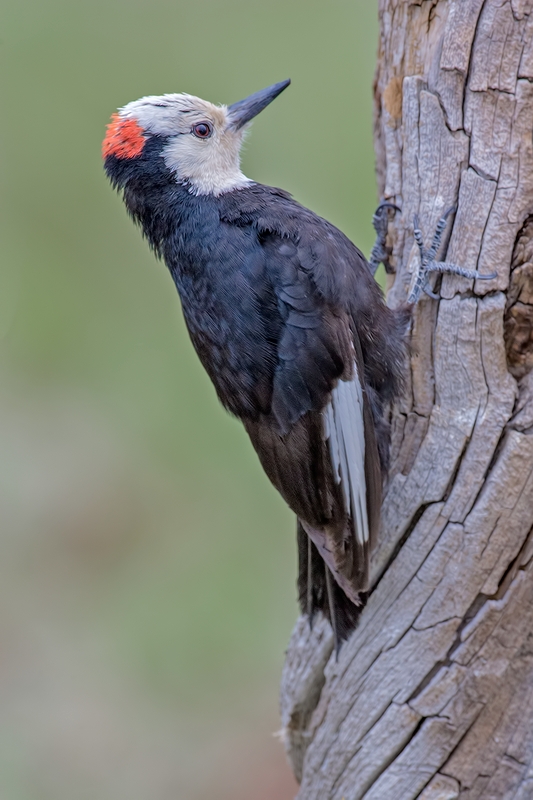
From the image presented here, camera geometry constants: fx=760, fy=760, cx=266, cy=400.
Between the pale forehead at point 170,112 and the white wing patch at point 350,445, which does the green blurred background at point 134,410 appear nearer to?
the pale forehead at point 170,112

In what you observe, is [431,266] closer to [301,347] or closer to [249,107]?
[301,347]

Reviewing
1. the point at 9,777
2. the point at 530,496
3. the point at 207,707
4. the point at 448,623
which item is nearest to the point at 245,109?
the point at 530,496

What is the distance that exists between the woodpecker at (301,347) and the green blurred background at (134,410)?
1.87 m

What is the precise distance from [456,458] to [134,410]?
2.80 meters

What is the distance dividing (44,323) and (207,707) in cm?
244

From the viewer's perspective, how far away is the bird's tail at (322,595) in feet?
7.47

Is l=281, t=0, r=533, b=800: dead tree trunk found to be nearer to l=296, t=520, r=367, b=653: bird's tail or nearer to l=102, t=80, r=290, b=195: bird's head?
l=296, t=520, r=367, b=653: bird's tail

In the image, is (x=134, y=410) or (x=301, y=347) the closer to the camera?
(x=301, y=347)

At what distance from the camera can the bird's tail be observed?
7.47 ft

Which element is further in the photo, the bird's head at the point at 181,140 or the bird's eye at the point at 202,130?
the bird's eye at the point at 202,130

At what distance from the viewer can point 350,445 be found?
7.01 ft

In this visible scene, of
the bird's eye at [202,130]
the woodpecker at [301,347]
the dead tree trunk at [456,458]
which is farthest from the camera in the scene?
the bird's eye at [202,130]

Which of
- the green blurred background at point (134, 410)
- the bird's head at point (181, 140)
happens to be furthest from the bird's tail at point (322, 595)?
the green blurred background at point (134, 410)

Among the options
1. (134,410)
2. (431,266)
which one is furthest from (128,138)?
(134,410)
